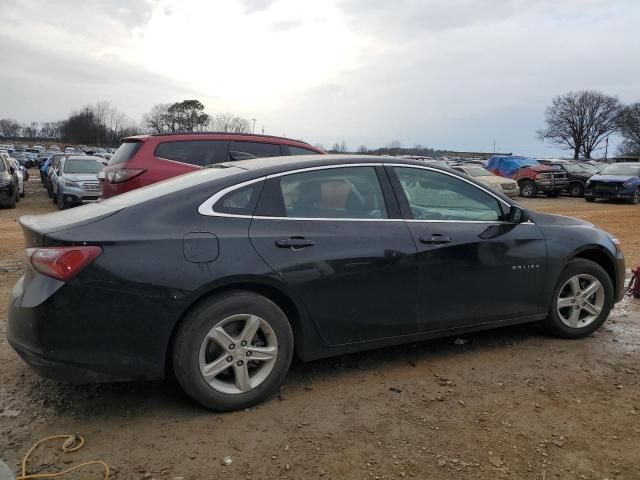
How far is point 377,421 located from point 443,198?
1811 millimetres

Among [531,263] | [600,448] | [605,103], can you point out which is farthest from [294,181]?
[605,103]

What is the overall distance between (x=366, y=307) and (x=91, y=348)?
170 centimetres

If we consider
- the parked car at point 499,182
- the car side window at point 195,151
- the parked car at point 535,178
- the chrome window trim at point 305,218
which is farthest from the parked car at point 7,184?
the parked car at point 535,178

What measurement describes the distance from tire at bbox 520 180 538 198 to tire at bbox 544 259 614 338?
21939 mm

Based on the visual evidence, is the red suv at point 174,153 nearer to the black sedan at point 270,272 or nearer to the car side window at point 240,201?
the black sedan at point 270,272

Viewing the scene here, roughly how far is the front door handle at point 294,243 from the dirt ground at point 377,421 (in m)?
0.98

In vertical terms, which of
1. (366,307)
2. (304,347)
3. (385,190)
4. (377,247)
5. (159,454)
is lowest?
(159,454)

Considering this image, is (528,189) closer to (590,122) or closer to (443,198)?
(443,198)

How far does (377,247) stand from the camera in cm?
374

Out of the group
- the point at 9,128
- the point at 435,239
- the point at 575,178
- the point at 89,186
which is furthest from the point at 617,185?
the point at 9,128

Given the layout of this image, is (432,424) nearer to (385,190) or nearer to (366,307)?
(366,307)

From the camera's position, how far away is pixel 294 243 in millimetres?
3492

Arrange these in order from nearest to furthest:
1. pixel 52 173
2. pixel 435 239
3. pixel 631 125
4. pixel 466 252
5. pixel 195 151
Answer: pixel 435 239
pixel 466 252
pixel 195 151
pixel 52 173
pixel 631 125

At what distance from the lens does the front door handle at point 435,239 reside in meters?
3.91
